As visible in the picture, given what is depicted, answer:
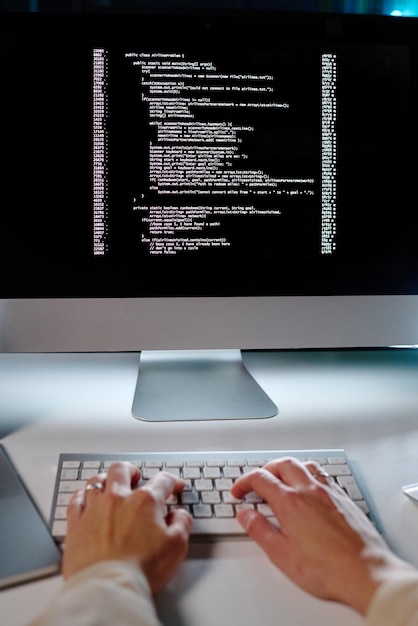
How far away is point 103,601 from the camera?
354 mm

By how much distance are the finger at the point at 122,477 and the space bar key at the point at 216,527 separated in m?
0.06

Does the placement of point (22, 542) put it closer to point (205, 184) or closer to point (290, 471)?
point (290, 471)

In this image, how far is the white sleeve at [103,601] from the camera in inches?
13.4

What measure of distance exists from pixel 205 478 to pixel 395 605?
0.64 feet

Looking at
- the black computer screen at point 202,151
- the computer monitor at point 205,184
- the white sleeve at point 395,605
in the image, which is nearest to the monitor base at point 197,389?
the computer monitor at point 205,184

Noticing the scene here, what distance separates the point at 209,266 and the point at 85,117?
25 centimetres

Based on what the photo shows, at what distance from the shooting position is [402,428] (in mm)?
698

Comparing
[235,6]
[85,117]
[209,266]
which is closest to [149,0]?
[235,6]

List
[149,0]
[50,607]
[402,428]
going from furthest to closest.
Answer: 1. [149,0]
2. [402,428]
3. [50,607]

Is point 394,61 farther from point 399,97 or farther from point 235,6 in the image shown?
point 235,6

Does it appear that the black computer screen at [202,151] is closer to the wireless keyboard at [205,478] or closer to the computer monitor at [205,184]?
the computer monitor at [205,184]

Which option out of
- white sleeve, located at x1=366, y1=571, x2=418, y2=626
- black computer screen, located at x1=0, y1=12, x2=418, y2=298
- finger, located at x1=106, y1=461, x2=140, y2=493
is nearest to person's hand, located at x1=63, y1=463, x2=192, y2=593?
finger, located at x1=106, y1=461, x2=140, y2=493

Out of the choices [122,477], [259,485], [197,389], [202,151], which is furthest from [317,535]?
[202,151]

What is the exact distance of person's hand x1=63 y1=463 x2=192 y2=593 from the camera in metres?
0.40
